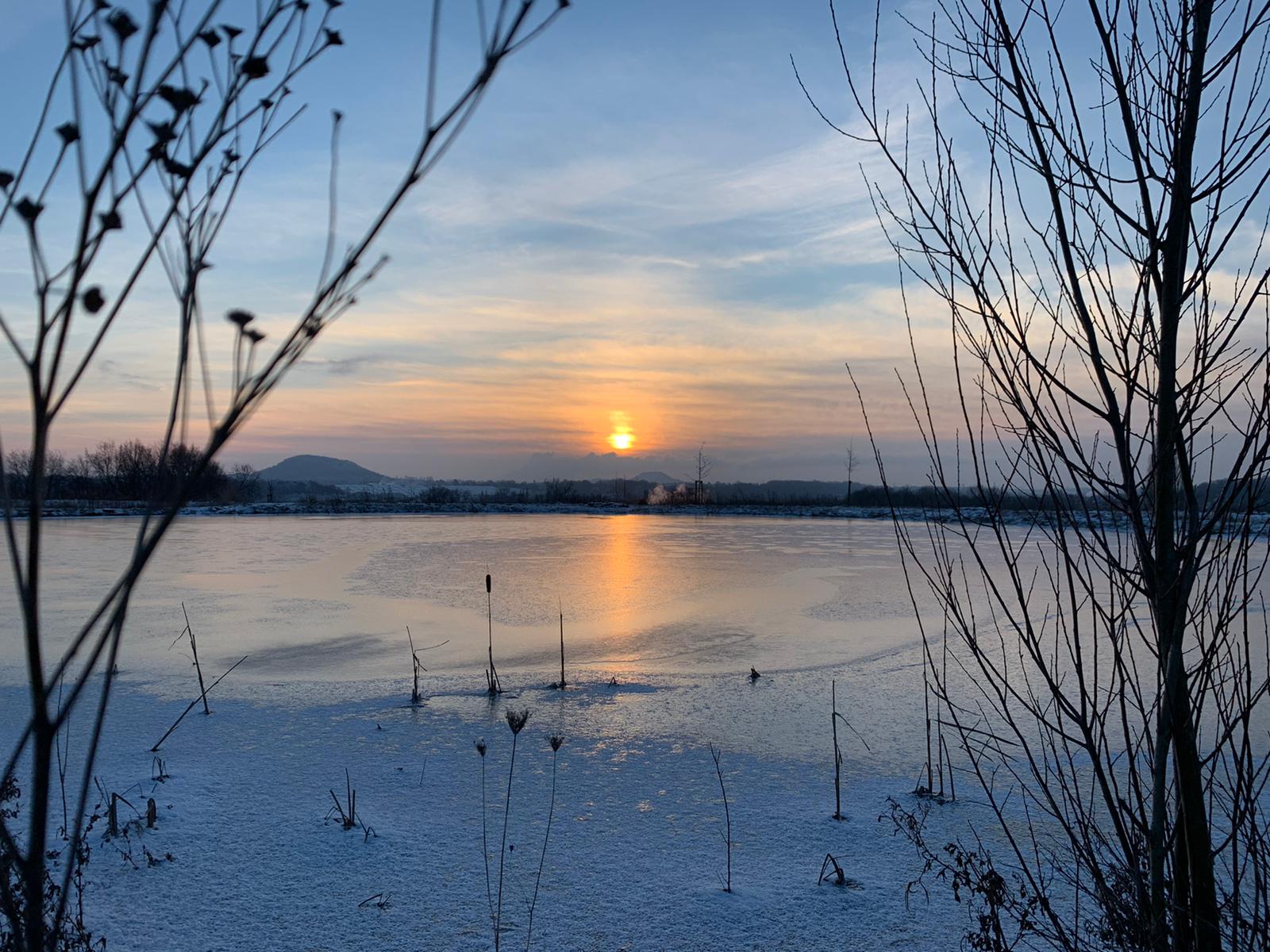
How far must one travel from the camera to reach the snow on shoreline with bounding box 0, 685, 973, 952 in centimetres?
295

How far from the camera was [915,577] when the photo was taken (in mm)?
12273

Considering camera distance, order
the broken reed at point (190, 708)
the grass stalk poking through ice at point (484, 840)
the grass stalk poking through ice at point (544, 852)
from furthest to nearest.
A: the broken reed at point (190, 708)
the grass stalk poking through ice at point (484, 840)
the grass stalk poking through ice at point (544, 852)

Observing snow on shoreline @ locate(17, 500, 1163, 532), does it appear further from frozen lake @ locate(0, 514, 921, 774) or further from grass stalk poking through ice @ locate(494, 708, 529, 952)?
grass stalk poking through ice @ locate(494, 708, 529, 952)

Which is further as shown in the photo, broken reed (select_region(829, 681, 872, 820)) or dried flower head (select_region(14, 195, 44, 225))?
broken reed (select_region(829, 681, 872, 820))

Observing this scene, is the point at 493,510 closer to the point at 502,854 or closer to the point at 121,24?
the point at 502,854

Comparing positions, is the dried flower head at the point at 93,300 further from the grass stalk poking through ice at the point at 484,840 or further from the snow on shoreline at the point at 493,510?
the snow on shoreline at the point at 493,510

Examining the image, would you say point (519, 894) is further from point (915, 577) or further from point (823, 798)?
point (915, 577)

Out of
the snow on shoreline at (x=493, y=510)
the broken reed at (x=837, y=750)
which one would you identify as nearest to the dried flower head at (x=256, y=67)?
the broken reed at (x=837, y=750)

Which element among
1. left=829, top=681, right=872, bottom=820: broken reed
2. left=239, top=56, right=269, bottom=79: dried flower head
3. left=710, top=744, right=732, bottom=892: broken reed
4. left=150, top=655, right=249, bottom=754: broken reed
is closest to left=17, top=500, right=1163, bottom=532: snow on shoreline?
left=829, top=681, right=872, bottom=820: broken reed

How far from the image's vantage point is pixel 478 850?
11.6 feet

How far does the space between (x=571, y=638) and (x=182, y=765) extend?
4237mm

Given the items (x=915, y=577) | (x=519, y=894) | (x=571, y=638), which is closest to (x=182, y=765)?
(x=519, y=894)

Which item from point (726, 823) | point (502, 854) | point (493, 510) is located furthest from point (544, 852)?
point (493, 510)

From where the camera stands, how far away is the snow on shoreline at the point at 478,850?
295cm
